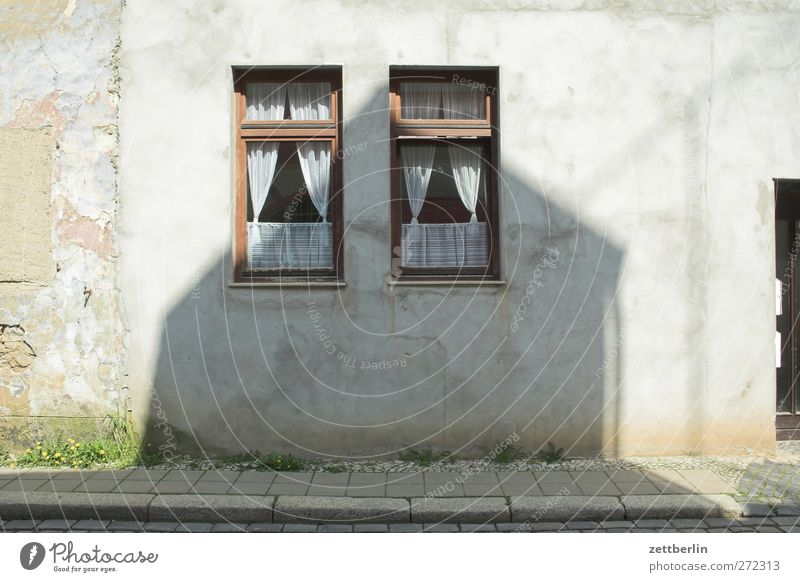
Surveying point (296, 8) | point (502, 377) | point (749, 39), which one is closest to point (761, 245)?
point (749, 39)

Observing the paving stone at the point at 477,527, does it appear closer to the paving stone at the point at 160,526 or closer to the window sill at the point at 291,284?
the paving stone at the point at 160,526

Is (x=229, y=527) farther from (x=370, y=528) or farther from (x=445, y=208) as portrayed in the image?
(x=445, y=208)

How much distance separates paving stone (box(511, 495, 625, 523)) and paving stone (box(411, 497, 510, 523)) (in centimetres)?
11

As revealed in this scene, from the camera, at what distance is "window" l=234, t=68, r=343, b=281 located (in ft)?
22.2

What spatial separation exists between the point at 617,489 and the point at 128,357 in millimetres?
4666

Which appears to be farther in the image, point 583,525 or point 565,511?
point 565,511

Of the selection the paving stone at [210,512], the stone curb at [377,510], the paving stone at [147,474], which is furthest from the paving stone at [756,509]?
the paving stone at [147,474]

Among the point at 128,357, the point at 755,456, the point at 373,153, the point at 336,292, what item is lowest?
the point at 755,456

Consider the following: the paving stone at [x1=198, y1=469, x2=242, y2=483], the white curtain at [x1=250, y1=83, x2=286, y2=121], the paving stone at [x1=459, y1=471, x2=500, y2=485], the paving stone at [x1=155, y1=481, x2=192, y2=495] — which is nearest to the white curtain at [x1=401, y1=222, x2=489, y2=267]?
the white curtain at [x1=250, y1=83, x2=286, y2=121]

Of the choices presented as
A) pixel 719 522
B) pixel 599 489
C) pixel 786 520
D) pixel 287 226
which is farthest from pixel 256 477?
pixel 786 520

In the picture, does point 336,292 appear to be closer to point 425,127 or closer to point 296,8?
point 425,127

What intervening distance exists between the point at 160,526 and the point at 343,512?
136 cm

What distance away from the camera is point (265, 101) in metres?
6.83

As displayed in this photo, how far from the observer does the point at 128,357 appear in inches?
259
